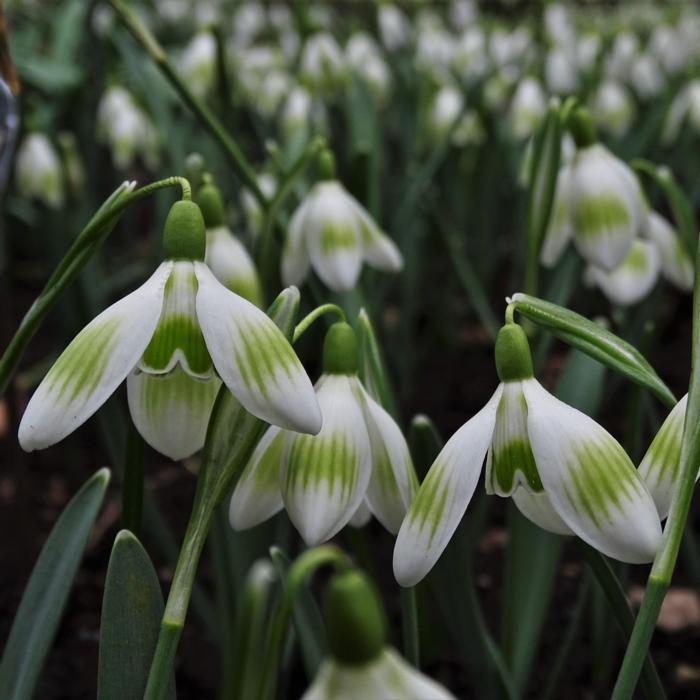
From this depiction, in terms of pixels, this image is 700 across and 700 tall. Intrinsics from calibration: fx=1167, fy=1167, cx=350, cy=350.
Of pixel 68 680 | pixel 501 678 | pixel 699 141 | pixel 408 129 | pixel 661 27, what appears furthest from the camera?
pixel 661 27

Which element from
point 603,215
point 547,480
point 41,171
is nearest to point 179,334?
point 547,480

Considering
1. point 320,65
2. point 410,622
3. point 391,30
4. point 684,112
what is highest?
point 391,30

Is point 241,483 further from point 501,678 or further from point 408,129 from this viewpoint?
point 408,129

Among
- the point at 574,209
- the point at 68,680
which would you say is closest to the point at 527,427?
the point at 574,209

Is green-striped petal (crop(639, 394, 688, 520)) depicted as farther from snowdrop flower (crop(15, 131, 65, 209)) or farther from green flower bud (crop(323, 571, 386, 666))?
snowdrop flower (crop(15, 131, 65, 209))

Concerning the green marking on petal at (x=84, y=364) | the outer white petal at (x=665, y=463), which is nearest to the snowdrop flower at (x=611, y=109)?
the outer white petal at (x=665, y=463)

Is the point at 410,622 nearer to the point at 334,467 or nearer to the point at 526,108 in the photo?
the point at 334,467
